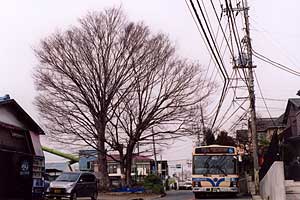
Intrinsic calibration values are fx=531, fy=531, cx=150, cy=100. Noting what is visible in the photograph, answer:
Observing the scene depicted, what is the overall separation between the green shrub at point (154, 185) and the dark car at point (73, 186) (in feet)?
43.7

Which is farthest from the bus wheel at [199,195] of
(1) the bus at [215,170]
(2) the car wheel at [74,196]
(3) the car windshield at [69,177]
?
(2) the car wheel at [74,196]

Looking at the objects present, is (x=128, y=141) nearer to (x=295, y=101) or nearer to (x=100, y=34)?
(x=100, y=34)

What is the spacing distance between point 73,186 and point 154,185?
17453 mm

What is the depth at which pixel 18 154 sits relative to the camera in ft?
37.7

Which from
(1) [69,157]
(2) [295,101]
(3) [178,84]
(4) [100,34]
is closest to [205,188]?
(3) [178,84]

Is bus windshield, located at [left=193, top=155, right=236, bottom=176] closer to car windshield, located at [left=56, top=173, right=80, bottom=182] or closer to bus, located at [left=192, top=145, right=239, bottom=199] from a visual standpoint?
bus, located at [left=192, top=145, right=239, bottom=199]

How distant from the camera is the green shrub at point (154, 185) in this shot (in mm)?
42844

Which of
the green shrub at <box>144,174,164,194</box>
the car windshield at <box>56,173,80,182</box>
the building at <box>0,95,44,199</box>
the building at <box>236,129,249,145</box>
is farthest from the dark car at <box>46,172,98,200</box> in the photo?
the building at <box>236,129,249,145</box>

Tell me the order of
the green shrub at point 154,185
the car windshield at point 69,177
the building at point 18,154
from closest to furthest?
1. the building at point 18,154
2. the car windshield at point 69,177
3. the green shrub at point 154,185

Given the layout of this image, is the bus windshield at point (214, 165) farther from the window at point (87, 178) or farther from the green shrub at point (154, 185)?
the green shrub at point (154, 185)

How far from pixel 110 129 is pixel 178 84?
672 cm

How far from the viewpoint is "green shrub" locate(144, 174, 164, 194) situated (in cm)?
4284

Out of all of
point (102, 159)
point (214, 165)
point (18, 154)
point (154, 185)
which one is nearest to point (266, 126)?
point (154, 185)

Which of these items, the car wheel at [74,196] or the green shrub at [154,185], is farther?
the green shrub at [154,185]
